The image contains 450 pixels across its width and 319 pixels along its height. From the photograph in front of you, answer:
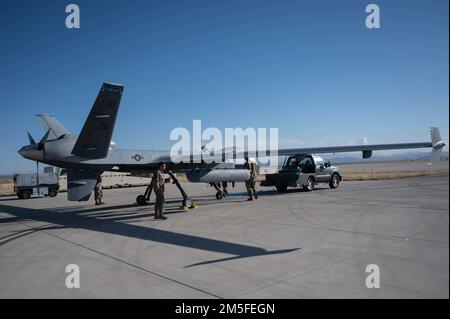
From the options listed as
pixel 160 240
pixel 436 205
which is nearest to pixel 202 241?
pixel 160 240

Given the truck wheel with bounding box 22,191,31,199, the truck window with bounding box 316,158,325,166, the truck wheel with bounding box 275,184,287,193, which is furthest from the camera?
the truck wheel with bounding box 22,191,31,199

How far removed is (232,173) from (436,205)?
8.25 meters

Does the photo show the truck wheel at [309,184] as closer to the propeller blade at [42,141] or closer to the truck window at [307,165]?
the truck window at [307,165]

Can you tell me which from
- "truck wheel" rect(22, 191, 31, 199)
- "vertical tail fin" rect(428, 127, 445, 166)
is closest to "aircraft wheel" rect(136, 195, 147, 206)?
"vertical tail fin" rect(428, 127, 445, 166)

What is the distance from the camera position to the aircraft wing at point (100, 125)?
1031 cm

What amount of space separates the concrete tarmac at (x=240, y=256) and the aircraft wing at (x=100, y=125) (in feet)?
8.49

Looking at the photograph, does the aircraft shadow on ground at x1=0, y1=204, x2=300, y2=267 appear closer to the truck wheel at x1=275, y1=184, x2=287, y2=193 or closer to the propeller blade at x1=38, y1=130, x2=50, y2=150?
the propeller blade at x1=38, y1=130, x2=50, y2=150

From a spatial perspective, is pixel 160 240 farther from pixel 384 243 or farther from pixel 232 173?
pixel 232 173

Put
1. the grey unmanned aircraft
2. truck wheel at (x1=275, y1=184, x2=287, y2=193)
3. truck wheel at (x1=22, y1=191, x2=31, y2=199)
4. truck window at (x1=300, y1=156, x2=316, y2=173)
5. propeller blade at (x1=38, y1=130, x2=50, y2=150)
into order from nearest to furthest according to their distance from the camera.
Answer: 1. the grey unmanned aircraft
2. propeller blade at (x1=38, y1=130, x2=50, y2=150)
3. truck wheel at (x1=275, y1=184, x2=287, y2=193)
4. truck window at (x1=300, y1=156, x2=316, y2=173)
5. truck wheel at (x1=22, y1=191, x2=31, y2=199)

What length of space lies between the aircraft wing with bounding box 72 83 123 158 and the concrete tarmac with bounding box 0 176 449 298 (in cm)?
259

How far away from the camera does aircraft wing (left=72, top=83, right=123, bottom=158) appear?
1031 centimetres

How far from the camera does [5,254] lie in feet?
24.8

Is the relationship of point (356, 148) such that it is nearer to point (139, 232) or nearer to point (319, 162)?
point (319, 162)

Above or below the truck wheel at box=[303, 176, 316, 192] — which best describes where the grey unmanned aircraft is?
above
